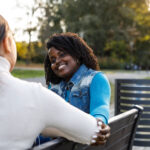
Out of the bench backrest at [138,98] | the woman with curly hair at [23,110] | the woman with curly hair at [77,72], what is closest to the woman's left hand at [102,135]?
the woman with curly hair at [23,110]

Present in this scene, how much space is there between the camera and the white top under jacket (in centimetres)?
104

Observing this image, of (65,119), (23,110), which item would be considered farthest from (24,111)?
(65,119)

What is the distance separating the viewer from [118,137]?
5.49 feet

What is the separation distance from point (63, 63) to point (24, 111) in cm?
95

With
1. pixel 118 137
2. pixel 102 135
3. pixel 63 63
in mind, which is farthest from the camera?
pixel 63 63

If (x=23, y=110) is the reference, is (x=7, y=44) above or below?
above

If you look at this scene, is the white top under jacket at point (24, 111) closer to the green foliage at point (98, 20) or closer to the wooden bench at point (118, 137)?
the wooden bench at point (118, 137)

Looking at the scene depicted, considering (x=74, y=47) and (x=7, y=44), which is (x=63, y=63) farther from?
(x=7, y=44)

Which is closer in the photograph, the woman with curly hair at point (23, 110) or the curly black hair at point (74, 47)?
the woman with curly hair at point (23, 110)

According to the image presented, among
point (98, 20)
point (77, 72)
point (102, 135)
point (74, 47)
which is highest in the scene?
point (74, 47)

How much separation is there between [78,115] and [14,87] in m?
0.26

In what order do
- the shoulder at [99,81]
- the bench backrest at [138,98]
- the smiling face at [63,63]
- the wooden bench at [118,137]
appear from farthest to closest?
the bench backrest at [138,98] → the smiling face at [63,63] → the shoulder at [99,81] → the wooden bench at [118,137]

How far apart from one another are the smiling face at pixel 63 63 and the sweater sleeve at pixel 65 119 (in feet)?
2.72

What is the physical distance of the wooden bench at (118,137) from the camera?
1.21 meters
